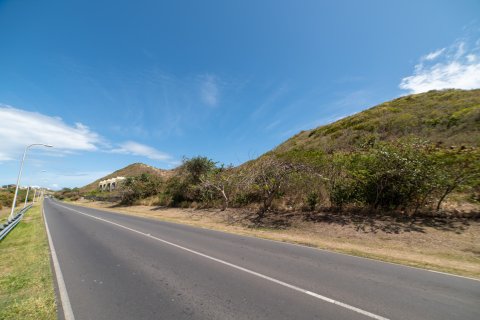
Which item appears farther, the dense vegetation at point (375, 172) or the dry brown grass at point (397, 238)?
the dense vegetation at point (375, 172)

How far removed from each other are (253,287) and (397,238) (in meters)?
8.38

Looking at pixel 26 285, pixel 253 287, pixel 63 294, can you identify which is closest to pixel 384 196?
pixel 253 287

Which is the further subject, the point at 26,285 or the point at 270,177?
the point at 270,177

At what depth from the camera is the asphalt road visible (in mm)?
4090

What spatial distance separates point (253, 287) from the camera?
5.15 m

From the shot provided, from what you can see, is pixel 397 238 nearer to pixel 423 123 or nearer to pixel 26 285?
pixel 26 285

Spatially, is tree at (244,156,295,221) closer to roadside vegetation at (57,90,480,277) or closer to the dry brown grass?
roadside vegetation at (57,90,480,277)

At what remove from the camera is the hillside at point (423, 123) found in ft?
63.2

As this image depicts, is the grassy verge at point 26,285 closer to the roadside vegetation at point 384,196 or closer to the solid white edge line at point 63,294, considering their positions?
the solid white edge line at point 63,294

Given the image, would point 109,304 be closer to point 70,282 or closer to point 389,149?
point 70,282

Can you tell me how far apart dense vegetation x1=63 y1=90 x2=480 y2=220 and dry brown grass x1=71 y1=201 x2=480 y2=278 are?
1.44 meters

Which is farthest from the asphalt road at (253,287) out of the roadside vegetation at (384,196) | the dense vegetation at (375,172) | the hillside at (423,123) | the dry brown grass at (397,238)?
the hillside at (423,123)

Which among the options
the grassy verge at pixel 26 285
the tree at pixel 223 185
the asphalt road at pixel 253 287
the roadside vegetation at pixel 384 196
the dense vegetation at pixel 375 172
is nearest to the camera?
the asphalt road at pixel 253 287

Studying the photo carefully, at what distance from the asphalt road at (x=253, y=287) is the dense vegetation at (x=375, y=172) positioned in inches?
278
